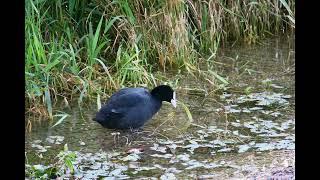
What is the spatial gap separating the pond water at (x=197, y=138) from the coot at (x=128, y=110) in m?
0.10

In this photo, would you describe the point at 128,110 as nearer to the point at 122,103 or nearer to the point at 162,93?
the point at 122,103

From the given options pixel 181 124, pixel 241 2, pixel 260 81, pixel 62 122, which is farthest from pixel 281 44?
pixel 62 122

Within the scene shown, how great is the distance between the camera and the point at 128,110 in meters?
5.16

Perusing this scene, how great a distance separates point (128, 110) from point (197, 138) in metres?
0.58

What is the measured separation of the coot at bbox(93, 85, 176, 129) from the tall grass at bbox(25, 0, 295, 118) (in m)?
0.50

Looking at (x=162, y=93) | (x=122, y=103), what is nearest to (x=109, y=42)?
(x=162, y=93)

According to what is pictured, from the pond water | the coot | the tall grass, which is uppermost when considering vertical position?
the tall grass

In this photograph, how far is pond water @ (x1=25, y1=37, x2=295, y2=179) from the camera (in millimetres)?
4406

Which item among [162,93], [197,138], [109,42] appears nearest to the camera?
[197,138]

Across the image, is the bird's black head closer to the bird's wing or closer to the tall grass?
the bird's wing

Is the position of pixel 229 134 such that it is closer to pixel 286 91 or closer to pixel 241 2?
pixel 286 91

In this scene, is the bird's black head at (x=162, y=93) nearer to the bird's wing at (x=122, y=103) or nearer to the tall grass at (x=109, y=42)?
the bird's wing at (x=122, y=103)

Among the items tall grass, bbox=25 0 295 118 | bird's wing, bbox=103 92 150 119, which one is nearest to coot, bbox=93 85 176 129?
bird's wing, bbox=103 92 150 119

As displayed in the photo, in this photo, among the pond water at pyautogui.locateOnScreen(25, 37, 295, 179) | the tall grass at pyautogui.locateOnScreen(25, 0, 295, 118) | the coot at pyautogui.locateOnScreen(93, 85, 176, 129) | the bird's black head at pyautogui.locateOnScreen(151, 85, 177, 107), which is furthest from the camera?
the tall grass at pyautogui.locateOnScreen(25, 0, 295, 118)
